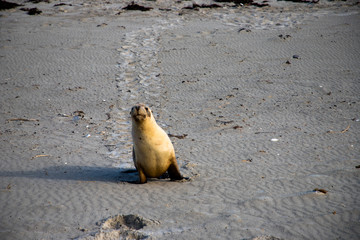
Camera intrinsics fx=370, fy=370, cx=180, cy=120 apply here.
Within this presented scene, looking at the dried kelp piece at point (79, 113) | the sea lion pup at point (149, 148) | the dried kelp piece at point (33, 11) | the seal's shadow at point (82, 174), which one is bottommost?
the dried kelp piece at point (79, 113)

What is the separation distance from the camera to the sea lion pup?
5598 millimetres

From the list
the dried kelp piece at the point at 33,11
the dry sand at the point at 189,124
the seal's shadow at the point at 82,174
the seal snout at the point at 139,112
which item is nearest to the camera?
the dry sand at the point at 189,124

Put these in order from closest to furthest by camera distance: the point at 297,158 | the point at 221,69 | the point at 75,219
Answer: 1. the point at 75,219
2. the point at 297,158
3. the point at 221,69

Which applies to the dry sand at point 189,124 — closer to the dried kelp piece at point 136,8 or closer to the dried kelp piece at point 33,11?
the dried kelp piece at point 33,11

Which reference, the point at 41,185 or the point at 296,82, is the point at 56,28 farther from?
the point at 41,185

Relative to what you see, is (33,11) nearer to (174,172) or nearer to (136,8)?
(136,8)

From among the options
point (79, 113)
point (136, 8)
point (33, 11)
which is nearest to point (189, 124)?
→ point (79, 113)

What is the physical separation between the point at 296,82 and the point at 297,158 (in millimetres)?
5181

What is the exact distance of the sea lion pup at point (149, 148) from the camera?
5.60 meters

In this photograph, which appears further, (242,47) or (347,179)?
(242,47)

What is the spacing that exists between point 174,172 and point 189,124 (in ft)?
10.3

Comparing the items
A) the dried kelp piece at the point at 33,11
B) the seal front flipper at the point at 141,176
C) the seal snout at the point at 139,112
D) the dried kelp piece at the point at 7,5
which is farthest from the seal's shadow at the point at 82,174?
the dried kelp piece at the point at 7,5

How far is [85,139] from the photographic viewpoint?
8.09 m

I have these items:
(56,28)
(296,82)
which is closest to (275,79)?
(296,82)
